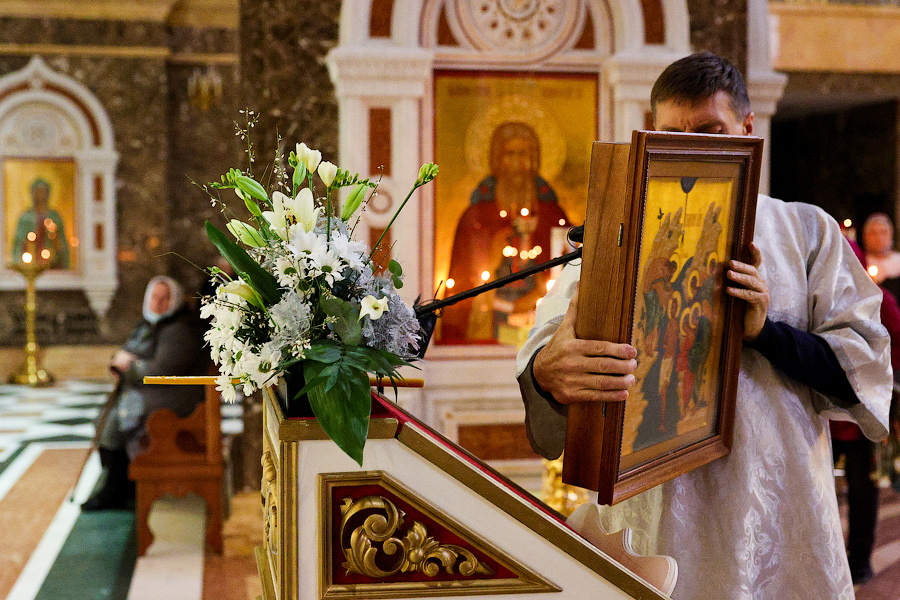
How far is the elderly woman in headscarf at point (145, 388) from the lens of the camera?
555 cm

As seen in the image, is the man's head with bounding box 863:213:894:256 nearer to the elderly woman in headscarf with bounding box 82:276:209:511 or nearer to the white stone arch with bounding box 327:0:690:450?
the white stone arch with bounding box 327:0:690:450

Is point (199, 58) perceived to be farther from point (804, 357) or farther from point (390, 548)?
point (390, 548)

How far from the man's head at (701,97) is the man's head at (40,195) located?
1192 centimetres

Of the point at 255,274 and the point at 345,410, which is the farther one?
the point at 255,274

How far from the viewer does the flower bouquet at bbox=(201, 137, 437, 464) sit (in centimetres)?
117

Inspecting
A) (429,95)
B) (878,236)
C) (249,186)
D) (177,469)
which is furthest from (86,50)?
(249,186)

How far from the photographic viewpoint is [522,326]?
4.55 metres

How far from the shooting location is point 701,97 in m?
1.51

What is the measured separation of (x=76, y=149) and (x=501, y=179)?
8.96m

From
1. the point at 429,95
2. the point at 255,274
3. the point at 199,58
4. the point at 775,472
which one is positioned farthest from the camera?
the point at 199,58

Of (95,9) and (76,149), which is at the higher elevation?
(95,9)

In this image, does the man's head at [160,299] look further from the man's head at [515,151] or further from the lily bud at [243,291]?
the lily bud at [243,291]

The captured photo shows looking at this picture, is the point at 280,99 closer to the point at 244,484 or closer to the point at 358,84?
the point at 358,84

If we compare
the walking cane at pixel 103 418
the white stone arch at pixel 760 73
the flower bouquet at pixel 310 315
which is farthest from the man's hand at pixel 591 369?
the walking cane at pixel 103 418
